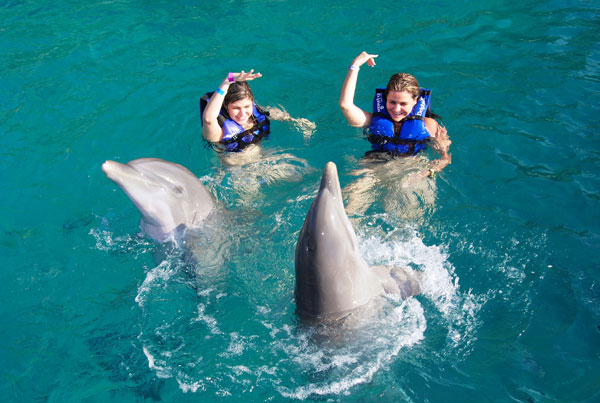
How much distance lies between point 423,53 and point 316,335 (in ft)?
20.7

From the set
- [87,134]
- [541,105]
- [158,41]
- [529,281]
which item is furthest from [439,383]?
[158,41]

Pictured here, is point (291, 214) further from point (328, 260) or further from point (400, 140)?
point (328, 260)

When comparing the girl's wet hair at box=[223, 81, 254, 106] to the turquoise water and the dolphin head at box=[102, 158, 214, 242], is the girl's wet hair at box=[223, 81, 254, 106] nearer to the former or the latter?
the turquoise water

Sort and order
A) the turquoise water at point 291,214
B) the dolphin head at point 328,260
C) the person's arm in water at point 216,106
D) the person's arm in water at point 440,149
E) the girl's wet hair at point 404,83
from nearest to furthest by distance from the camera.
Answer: the dolphin head at point 328,260 → the turquoise water at point 291,214 → the girl's wet hair at point 404,83 → the person's arm in water at point 216,106 → the person's arm in water at point 440,149

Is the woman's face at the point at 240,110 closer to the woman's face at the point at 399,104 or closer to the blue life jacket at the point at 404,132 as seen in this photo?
the blue life jacket at the point at 404,132

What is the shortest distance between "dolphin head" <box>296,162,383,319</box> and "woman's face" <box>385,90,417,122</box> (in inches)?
105

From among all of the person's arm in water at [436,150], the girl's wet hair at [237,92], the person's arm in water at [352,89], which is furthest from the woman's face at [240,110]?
the person's arm in water at [436,150]

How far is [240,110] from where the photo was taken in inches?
263

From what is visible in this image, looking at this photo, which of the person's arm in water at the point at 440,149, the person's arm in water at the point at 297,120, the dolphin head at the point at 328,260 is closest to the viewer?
the dolphin head at the point at 328,260

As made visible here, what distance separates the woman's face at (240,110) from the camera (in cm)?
660

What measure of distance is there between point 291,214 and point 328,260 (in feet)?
7.24

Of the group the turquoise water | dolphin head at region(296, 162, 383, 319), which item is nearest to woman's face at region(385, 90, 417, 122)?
the turquoise water

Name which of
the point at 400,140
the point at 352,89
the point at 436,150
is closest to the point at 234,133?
the point at 352,89

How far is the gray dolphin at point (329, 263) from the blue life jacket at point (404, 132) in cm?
254
